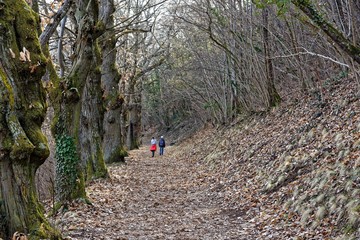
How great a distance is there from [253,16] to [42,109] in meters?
11.8

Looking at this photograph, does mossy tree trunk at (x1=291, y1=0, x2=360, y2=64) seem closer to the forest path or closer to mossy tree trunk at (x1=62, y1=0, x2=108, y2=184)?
the forest path

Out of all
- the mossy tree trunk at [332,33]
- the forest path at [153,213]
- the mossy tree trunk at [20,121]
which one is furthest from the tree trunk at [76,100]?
the mossy tree trunk at [332,33]

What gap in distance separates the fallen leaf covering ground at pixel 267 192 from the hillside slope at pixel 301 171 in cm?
2

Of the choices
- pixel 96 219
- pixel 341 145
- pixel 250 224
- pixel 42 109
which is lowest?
pixel 250 224

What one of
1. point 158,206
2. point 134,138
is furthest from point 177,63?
point 158,206

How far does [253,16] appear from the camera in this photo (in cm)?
1577

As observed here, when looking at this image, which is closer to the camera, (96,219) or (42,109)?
(42,109)

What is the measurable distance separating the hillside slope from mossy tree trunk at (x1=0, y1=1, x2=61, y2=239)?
13.3 ft

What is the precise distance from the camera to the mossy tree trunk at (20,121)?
524 cm

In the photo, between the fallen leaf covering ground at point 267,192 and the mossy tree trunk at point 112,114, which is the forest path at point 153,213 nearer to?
the fallen leaf covering ground at point 267,192

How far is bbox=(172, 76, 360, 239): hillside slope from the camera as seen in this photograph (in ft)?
21.4

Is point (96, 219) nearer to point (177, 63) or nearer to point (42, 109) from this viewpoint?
point (42, 109)

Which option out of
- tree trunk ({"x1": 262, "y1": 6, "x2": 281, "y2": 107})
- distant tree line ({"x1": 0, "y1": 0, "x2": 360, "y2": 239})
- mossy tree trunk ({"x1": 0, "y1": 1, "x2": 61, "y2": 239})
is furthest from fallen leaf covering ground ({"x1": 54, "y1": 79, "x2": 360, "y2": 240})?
mossy tree trunk ({"x1": 0, "y1": 1, "x2": 61, "y2": 239})

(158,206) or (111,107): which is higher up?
(111,107)
